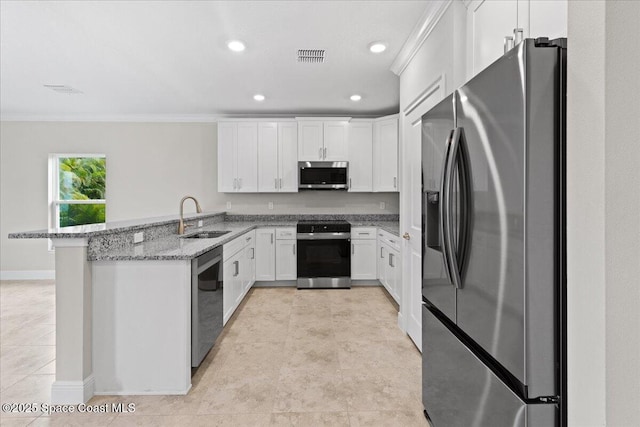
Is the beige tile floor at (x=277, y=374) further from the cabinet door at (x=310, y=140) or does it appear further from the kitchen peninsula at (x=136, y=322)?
the cabinet door at (x=310, y=140)

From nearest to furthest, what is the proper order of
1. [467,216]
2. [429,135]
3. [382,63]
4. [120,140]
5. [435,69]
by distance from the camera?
[467,216] < [429,135] < [435,69] < [382,63] < [120,140]

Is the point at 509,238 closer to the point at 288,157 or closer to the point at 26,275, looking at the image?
the point at 288,157

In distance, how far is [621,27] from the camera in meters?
0.73

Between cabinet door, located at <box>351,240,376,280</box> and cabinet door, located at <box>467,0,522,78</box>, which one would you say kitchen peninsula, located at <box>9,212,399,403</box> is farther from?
cabinet door, located at <box>351,240,376,280</box>

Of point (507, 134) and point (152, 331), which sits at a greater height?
point (507, 134)

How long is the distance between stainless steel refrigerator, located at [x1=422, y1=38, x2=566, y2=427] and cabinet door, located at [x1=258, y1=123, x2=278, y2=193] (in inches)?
155

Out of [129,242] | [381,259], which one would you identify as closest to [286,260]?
[381,259]

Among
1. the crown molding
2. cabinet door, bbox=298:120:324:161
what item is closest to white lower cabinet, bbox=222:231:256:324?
cabinet door, bbox=298:120:324:161

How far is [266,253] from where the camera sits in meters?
4.88

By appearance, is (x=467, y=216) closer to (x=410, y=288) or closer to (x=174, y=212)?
→ (x=410, y=288)

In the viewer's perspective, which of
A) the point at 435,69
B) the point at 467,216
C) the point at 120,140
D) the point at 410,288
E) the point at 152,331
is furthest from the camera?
the point at 120,140

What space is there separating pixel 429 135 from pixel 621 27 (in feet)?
3.18

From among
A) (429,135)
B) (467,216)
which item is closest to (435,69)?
(429,135)

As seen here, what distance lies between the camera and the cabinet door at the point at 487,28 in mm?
1616
